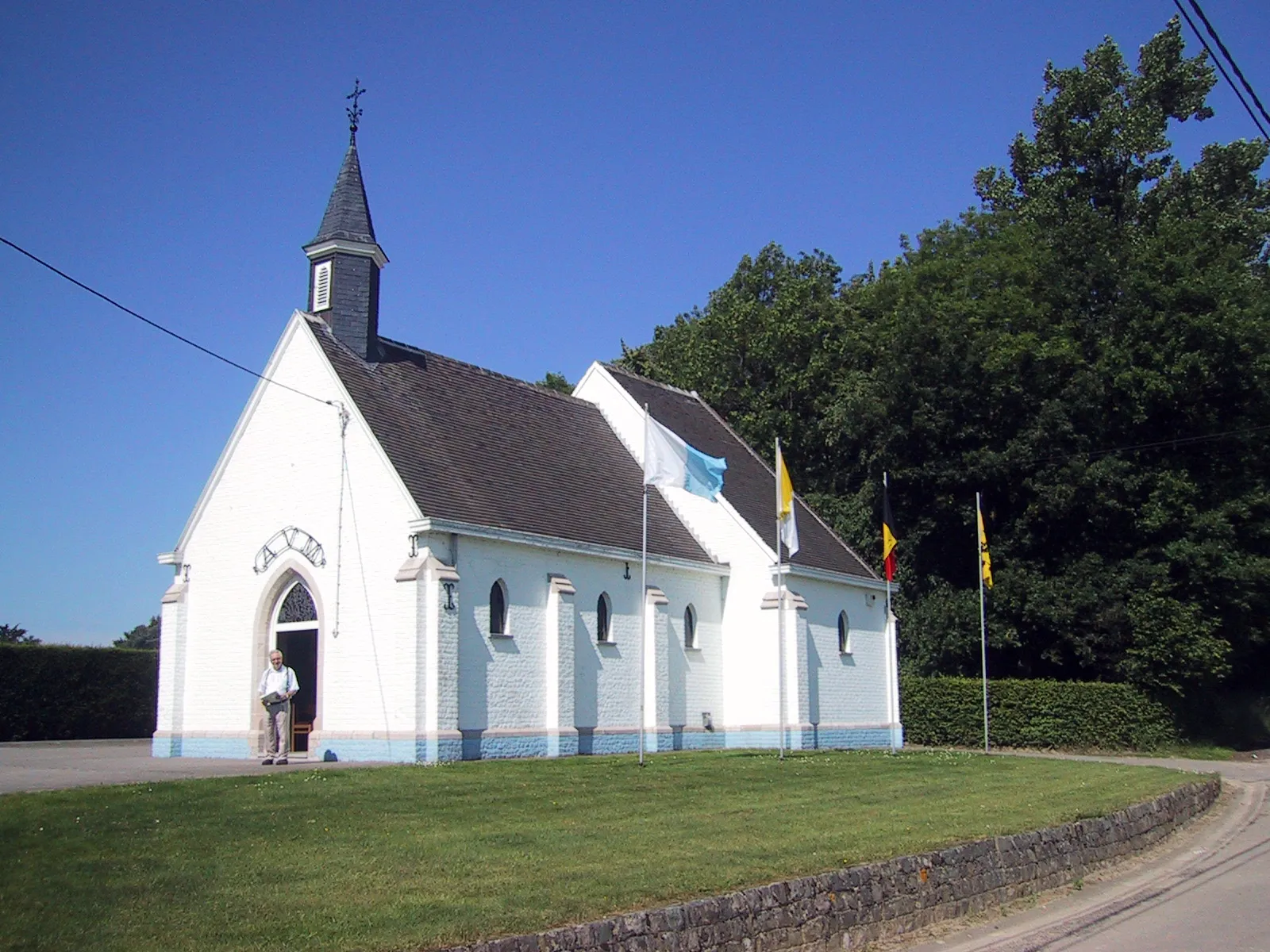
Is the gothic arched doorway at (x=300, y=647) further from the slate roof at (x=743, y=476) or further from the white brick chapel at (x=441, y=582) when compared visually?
the slate roof at (x=743, y=476)

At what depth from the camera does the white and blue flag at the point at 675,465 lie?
23.9 meters

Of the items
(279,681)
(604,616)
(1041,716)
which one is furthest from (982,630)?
(279,681)

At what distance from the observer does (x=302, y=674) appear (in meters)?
27.3

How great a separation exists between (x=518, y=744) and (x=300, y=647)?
5829mm

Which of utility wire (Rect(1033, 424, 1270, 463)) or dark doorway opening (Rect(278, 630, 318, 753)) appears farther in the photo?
utility wire (Rect(1033, 424, 1270, 463))

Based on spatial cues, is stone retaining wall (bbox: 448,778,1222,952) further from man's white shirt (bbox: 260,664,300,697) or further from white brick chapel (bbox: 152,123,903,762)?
man's white shirt (bbox: 260,664,300,697)

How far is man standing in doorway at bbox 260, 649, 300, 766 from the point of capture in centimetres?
2183

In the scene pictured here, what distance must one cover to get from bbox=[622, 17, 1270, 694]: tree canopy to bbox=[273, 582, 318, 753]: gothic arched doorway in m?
20.5

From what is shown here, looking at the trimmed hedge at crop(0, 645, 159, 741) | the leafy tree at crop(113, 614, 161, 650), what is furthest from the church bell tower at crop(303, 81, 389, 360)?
the leafy tree at crop(113, 614, 161, 650)

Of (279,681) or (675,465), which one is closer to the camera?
(279,681)

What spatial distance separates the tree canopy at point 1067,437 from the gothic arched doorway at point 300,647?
2055cm

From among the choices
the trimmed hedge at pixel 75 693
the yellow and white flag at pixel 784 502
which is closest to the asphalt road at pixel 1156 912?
the yellow and white flag at pixel 784 502

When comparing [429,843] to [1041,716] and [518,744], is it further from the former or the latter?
[1041,716]

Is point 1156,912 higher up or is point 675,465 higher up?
point 675,465
